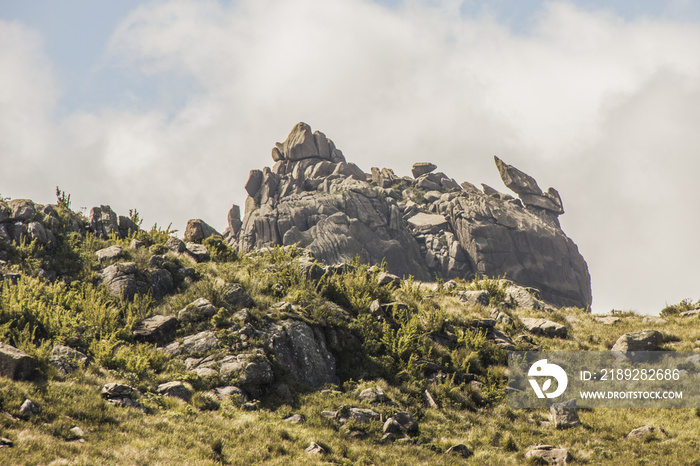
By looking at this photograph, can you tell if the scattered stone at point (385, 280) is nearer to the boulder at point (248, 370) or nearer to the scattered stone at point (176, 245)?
the boulder at point (248, 370)

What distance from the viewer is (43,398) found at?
12367 millimetres

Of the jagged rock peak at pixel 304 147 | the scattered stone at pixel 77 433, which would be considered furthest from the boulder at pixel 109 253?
the jagged rock peak at pixel 304 147

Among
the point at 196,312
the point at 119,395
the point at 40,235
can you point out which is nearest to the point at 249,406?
the point at 119,395

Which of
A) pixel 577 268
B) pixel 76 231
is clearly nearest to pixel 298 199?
pixel 577 268

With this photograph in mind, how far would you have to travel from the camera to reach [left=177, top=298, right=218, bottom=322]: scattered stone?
19.5m

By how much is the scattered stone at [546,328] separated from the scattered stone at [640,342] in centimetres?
276

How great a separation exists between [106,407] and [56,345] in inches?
173

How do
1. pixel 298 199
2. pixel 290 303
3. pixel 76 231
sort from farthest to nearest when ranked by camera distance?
pixel 298 199 < pixel 76 231 < pixel 290 303

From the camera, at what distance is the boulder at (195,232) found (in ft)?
106

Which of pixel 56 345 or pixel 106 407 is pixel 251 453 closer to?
pixel 106 407

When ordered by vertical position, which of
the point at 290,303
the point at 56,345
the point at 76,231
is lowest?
the point at 56,345

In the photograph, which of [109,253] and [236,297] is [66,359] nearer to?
[236,297]

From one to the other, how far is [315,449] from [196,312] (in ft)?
30.5

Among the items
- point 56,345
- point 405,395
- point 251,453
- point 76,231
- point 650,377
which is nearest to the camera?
point 251,453
